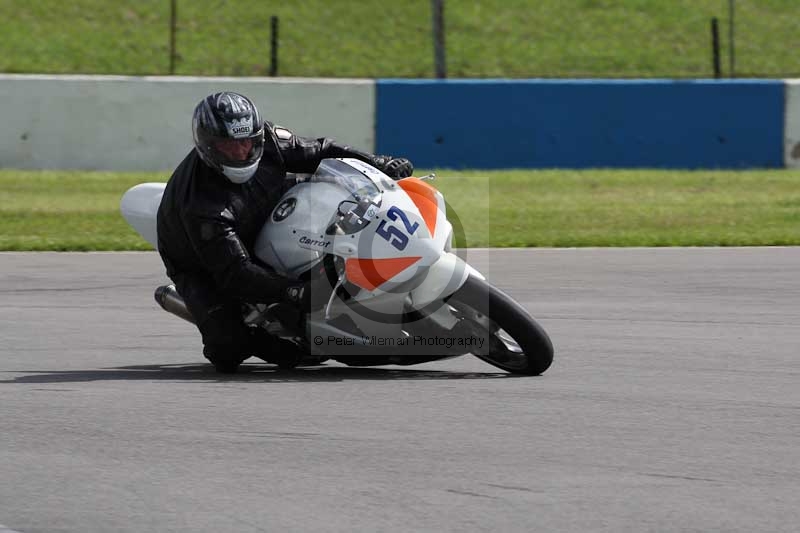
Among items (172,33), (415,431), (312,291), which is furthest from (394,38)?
(415,431)

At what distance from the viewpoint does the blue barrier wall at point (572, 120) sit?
15250mm

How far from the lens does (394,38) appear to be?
1973 cm

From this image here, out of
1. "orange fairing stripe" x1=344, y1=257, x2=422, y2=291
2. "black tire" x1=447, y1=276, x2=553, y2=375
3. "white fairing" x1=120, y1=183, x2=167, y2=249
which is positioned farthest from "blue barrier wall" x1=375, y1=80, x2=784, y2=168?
"orange fairing stripe" x1=344, y1=257, x2=422, y2=291

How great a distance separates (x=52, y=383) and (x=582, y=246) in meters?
5.45

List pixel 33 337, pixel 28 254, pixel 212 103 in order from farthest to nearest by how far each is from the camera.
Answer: pixel 28 254
pixel 33 337
pixel 212 103

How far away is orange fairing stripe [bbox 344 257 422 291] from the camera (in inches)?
223

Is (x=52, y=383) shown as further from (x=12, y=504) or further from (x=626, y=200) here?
(x=626, y=200)

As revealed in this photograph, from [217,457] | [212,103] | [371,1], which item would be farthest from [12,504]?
[371,1]

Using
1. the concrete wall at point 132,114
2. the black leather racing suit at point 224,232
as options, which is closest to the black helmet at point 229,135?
the black leather racing suit at point 224,232

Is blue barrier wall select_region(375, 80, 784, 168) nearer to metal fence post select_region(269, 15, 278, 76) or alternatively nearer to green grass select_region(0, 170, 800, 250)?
green grass select_region(0, 170, 800, 250)

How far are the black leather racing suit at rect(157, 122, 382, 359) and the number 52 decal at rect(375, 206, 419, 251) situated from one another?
495 millimetres

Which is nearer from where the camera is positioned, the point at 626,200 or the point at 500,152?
the point at 626,200

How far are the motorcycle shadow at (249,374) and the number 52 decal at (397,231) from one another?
758 mm

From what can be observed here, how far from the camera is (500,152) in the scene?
1536 cm
